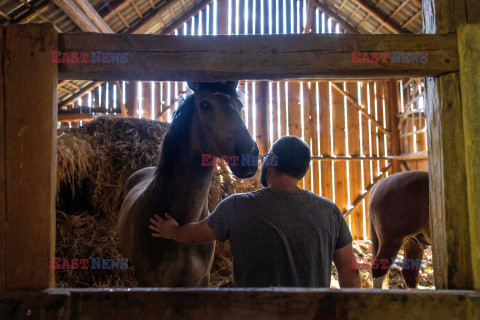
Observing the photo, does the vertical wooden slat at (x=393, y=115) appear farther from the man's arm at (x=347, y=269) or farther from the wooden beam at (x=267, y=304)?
the wooden beam at (x=267, y=304)

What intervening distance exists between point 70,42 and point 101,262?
3.48m

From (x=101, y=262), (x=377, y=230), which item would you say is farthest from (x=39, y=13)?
(x=377, y=230)

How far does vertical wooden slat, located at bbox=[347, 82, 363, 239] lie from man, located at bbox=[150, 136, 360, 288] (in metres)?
8.39

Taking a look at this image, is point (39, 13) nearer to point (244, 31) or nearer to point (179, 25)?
point (179, 25)

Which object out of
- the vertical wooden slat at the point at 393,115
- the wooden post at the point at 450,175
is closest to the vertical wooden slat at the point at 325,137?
the vertical wooden slat at the point at 393,115

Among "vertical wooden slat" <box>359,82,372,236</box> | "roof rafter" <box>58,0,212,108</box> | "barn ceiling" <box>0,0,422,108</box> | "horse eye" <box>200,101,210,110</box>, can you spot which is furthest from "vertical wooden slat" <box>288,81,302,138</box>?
"horse eye" <box>200,101,210,110</box>

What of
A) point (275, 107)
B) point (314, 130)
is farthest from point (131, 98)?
point (314, 130)

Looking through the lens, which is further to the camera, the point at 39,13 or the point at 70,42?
the point at 39,13

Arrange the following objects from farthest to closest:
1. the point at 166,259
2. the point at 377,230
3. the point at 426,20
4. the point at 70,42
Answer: the point at 377,230
the point at 166,259
the point at 426,20
the point at 70,42

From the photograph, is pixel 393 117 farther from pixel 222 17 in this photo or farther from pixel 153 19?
pixel 153 19

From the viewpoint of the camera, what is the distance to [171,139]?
7.64ft

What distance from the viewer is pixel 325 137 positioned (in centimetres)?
984

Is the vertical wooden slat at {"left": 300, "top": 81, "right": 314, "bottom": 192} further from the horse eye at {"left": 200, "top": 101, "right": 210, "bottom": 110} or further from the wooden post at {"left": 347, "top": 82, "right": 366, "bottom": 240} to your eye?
the horse eye at {"left": 200, "top": 101, "right": 210, "bottom": 110}

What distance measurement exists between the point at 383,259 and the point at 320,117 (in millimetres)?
6674
